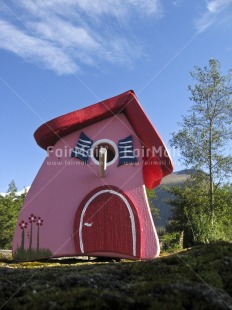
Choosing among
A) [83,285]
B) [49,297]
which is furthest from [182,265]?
[49,297]

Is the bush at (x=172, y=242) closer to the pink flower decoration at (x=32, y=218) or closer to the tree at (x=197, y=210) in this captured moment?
the tree at (x=197, y=210)

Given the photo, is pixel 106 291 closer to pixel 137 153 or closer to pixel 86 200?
pixel 86 200

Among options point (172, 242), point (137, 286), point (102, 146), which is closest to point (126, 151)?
point (102, 146)

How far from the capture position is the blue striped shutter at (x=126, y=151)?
1451 centimetres

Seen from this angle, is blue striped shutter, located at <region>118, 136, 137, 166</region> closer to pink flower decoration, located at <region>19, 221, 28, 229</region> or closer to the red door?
the red door

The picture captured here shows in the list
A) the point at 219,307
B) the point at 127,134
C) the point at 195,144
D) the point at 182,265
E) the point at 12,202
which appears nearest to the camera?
the point at 219,307

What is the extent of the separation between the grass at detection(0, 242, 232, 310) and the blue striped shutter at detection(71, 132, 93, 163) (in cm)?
662

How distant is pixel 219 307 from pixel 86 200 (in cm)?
932

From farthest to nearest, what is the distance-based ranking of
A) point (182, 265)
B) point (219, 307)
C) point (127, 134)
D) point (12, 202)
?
point (12, 202), point (127, 134), point (182, 265), point (219, 307)

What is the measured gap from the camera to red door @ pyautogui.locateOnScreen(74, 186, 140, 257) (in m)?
13.5

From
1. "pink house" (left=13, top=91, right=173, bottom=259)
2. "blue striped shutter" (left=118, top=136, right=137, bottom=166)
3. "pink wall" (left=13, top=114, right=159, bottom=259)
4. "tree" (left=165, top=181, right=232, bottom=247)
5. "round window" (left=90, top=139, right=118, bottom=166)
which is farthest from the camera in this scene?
"tree" (left=165, top=181, right=232, bottom=247)

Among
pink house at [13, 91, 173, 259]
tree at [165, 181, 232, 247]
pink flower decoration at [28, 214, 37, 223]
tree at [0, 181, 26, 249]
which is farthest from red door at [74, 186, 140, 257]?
tree at [0, 181, 26, 249]

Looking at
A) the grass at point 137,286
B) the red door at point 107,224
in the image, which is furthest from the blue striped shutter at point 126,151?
the grass at point 137,286

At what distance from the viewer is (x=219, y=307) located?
16.4 ft
